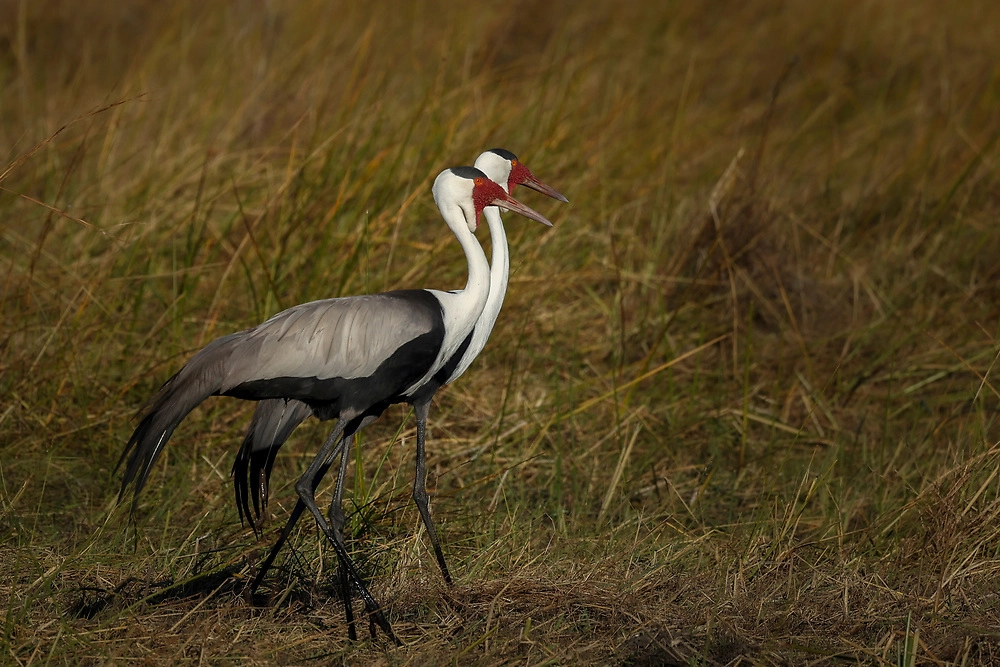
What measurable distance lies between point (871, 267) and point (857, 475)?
1.59m

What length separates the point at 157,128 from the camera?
19.5 feet

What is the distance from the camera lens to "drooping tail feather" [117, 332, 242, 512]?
3033 mm

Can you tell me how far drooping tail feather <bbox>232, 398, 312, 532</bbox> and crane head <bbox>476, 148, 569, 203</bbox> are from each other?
916mm

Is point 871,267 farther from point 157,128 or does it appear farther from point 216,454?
point 157,128

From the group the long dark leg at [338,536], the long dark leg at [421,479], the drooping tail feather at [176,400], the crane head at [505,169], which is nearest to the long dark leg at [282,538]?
the long dark leg at [338,536]

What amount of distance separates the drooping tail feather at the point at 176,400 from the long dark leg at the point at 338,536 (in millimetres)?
362

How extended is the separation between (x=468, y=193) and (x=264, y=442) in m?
0.89

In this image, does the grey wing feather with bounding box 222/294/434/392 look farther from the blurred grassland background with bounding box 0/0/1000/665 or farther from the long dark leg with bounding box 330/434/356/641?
the blurred grassland background with bounding box 0/0/1000/665

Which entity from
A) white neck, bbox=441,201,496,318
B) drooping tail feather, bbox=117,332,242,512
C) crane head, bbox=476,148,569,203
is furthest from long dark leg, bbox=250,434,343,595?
crane head, bbox=476,148,569,203

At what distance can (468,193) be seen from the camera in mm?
3312

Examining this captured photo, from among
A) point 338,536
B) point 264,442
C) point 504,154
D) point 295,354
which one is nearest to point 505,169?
point 504,154

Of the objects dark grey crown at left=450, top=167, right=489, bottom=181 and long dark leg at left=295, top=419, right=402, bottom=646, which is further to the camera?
dark grey crown at left=450, top=167, right=489, bottom=181

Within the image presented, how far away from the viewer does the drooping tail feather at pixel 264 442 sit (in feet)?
10.8

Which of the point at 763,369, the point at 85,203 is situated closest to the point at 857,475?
the point at 763,369
